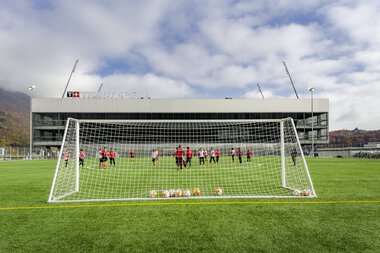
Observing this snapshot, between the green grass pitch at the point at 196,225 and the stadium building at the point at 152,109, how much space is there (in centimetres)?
5541

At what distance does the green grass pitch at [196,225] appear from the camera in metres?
4.86

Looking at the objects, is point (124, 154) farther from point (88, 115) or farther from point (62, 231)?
point (88, 115)

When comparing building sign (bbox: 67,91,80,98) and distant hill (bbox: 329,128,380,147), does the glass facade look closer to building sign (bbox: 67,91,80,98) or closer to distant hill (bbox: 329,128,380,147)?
building sign (bbox: 67,91,80,98)

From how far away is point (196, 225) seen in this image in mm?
5969

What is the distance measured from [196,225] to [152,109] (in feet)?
190

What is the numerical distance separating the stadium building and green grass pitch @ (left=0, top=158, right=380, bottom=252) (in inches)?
2181

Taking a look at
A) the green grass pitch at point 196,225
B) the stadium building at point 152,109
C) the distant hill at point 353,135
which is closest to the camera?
the green grass pitch at point 196,225

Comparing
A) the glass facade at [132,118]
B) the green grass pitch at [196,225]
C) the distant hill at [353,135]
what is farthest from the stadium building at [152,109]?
the green grass pitch at [196,225]

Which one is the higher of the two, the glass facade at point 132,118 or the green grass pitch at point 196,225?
the glass facade at point 132,118

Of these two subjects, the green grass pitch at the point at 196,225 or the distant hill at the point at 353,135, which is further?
the distant hill at the point at 353,135

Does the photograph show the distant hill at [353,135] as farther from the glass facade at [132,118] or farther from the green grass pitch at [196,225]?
the green grass pitch at [196,225]

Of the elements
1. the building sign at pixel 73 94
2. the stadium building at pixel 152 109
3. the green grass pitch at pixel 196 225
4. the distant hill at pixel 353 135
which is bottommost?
the green grass pitch at pixel 196 225

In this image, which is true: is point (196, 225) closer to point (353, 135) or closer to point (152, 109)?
point (152, 109)

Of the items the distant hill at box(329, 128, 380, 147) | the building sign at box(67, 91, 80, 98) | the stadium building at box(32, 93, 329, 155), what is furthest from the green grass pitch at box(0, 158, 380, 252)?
the distant hill at box(329, 128, 380, 147)
